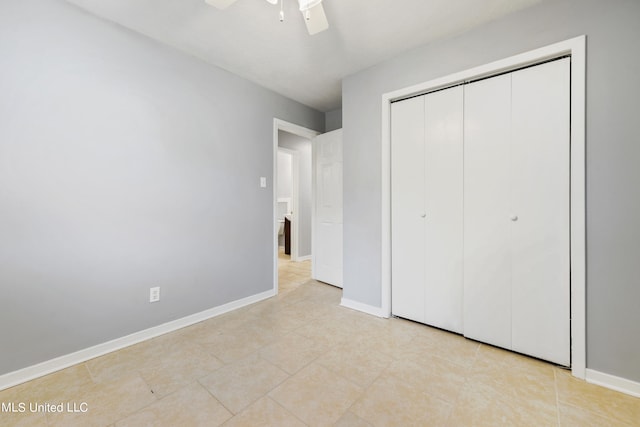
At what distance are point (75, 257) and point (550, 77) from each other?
11.0ft

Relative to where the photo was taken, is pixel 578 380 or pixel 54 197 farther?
pixel 54 197

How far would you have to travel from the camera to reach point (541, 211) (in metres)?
1.76

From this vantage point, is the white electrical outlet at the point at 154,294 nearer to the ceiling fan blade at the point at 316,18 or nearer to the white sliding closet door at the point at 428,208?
the white sliding closet door at the point at 428,208

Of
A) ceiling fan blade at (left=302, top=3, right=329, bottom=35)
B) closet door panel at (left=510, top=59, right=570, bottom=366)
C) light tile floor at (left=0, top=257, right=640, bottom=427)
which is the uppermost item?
ceiling fan blade at (left=302, top=3, right=329, bottom=35)

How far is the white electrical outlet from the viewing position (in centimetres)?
215

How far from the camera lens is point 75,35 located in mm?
1775

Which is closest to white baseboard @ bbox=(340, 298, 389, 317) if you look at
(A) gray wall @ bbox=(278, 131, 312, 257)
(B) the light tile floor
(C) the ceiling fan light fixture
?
(B) the light tile floor

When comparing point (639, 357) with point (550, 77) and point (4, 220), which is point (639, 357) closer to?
point (550, 77)

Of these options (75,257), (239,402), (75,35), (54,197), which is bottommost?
(239,402)

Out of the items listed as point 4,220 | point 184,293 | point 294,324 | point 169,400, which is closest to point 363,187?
point 294,324

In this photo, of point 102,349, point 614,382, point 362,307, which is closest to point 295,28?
point 362,307

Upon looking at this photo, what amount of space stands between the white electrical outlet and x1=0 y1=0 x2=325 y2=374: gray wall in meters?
0.03

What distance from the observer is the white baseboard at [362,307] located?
253 cm

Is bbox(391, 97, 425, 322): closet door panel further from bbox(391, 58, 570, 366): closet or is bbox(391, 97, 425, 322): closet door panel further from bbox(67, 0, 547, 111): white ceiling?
bbox(67, 0, 547, 111): white ceiling
